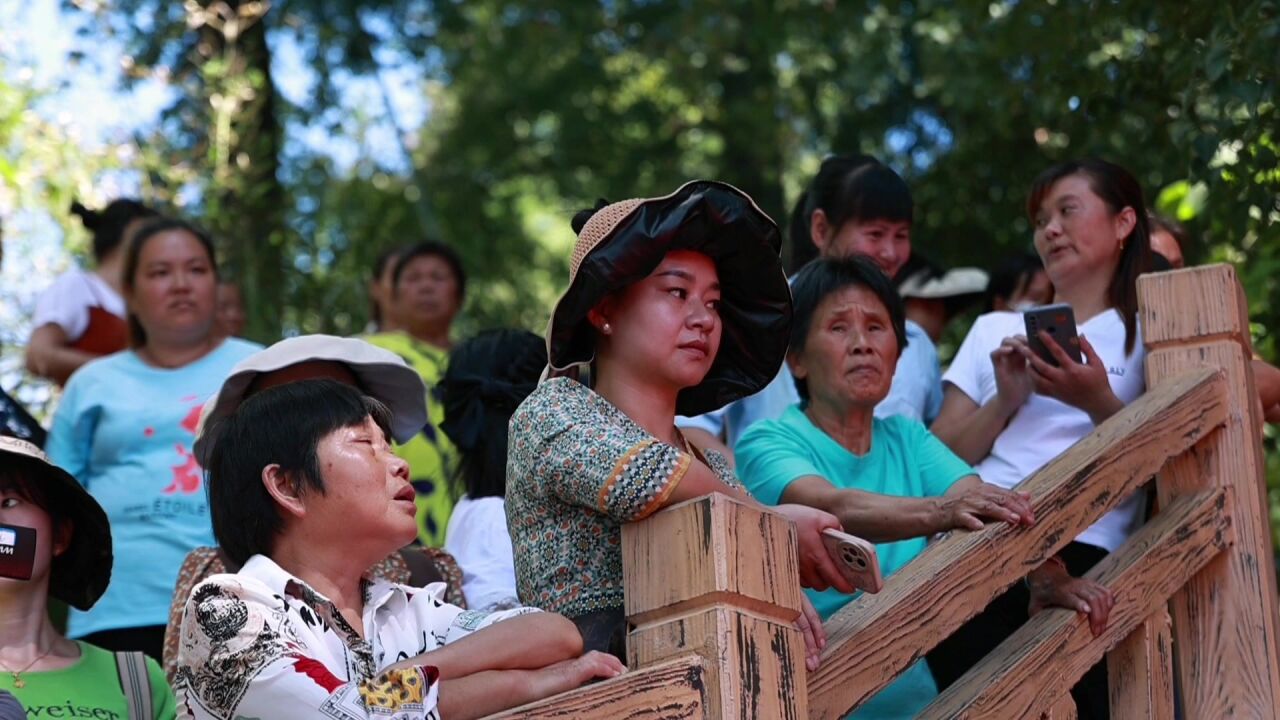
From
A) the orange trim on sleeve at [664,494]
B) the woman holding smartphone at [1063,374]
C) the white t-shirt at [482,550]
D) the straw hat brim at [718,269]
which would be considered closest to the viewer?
the orange trim on sleeve at [664,494]

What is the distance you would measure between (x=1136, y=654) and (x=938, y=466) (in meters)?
0.71

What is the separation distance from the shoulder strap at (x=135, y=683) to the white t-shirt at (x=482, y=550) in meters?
0.82

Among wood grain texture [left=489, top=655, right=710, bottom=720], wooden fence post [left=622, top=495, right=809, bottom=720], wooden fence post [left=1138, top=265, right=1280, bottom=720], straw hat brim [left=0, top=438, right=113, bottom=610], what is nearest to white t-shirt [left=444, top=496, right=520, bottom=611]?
straw hat brim [left=0, top=438, right=113, bottom=610]

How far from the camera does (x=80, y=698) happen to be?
12.6ft

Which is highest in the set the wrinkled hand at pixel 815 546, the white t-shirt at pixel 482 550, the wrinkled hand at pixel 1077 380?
the wrinkled hand at pixel 1077 380

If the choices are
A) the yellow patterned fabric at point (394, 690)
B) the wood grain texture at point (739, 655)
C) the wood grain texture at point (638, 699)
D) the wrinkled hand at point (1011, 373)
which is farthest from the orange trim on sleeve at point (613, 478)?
the wrinkled hand at point (1011, 373)

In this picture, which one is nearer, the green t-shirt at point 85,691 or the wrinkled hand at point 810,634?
the wrinkled hand at point 810,634

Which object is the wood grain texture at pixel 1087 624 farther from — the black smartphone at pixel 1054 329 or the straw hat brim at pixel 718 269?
the straw hat brim at pixel 718 269

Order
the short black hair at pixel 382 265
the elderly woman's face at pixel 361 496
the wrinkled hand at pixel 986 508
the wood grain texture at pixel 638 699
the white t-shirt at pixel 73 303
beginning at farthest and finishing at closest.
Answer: the short black hair at pixel 382 265
the white t-shirt at pixel 73 303
the wrinkled hand at pixel 986 508
the elderly woman's face at pixel 361 496
the wood grain texture at pixel 638 699

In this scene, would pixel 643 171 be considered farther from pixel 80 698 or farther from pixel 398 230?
pixel 80 698

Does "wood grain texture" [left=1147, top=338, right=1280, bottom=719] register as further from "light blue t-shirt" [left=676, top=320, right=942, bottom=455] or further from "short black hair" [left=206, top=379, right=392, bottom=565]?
"short black hair" [left=206, top=379, right=392, bottom=565]

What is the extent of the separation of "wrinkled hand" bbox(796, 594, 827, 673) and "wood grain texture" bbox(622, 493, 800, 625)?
0.08 metres

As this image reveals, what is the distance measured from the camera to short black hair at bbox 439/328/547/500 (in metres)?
5.00

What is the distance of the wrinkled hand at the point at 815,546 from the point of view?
3.33 meters
